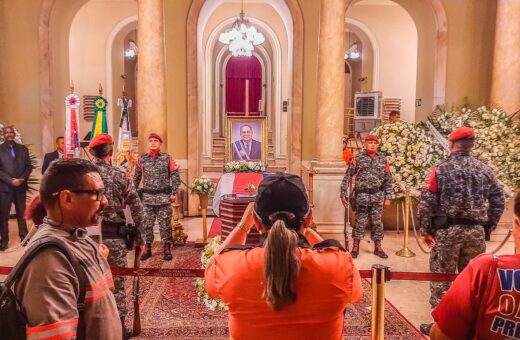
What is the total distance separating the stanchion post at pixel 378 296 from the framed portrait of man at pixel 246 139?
7598mm

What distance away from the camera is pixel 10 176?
766cm

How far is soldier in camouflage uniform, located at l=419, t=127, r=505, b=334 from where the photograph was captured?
4.39 meters

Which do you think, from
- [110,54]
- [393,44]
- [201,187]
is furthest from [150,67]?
[393,44]

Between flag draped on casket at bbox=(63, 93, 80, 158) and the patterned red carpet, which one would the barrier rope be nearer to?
the patterned red carpet

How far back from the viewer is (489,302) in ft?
5.42

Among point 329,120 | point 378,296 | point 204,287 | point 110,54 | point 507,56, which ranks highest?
point 110,54

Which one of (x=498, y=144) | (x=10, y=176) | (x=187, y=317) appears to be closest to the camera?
(x=187, y=317)

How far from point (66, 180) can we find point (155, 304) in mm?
3876

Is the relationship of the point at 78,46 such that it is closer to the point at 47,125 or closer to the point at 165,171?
the point at 47,125

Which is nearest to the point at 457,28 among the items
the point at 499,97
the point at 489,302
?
the point at 499,97

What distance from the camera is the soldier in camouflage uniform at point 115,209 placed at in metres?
4.37

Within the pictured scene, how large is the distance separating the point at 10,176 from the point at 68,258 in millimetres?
6866

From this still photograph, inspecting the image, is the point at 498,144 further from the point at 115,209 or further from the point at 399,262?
the point at 115,209

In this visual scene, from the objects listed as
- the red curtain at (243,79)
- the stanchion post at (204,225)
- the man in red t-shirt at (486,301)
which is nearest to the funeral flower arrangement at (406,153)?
the stanchion post at (204,225)
